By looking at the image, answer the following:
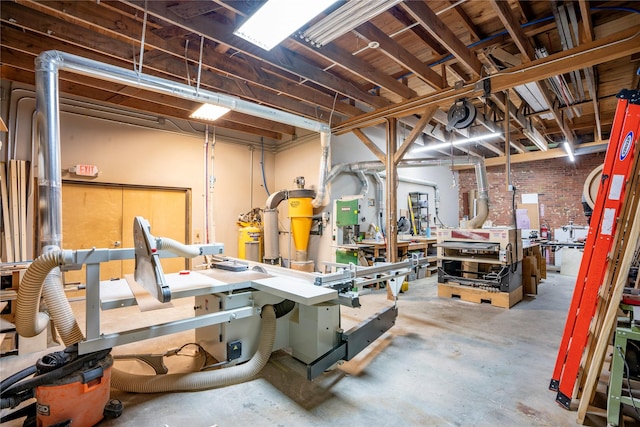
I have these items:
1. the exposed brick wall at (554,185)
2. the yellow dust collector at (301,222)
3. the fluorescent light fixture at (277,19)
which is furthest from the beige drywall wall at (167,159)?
the exposed brick wall at (554,185)

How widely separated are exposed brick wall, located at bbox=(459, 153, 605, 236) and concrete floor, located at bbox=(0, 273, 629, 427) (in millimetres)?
6679

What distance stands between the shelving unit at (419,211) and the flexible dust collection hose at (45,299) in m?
7.83

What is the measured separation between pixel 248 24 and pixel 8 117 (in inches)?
163

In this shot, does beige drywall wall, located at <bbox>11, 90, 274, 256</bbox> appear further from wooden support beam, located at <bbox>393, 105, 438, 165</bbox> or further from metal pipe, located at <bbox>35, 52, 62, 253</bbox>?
wooden support beam, located at <bbox>393, 105, 438, 165</bbox>

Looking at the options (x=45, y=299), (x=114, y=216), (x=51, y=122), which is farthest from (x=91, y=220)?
(x=45, y=299)

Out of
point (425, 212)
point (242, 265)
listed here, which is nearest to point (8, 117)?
point (242, 265)

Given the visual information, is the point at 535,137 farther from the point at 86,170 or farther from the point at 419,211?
the point at 86,170

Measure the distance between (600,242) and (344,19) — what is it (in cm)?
271

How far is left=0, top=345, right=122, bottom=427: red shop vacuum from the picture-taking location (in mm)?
1641

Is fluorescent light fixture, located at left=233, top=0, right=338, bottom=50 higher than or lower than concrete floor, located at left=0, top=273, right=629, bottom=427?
higher

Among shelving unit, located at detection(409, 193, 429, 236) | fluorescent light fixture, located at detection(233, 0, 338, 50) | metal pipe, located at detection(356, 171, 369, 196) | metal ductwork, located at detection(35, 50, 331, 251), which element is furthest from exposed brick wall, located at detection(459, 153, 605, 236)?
metal ductwork, located at detection(35, 50, 331, 251)

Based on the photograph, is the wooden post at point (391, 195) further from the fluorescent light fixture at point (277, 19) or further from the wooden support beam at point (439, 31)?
the fluorescent light fixture at point (277, 19)

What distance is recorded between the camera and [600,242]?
2064 millimetres

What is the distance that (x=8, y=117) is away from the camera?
426 centimetres
